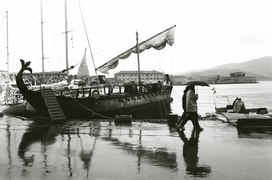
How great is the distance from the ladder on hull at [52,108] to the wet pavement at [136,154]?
3078 millimetres

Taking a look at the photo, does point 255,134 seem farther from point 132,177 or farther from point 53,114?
point 53,114

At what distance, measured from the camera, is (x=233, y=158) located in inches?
271

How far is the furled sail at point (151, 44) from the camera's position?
27.9 m

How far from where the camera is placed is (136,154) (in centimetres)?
746

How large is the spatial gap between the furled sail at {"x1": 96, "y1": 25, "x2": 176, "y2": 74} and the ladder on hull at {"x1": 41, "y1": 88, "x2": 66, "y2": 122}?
12812 millimetres

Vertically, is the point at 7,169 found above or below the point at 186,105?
below

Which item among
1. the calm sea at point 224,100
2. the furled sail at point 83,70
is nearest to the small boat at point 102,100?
the calm sea at point 224,100

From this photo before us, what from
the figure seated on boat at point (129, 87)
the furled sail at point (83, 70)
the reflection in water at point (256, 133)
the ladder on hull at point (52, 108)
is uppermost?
the furled sail at point (83, 70)

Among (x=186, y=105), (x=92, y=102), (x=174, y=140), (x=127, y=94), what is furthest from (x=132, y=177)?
(x=127, y=94)

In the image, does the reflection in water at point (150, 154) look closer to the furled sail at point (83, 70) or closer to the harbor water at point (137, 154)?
the harbor water at point (137, 154)

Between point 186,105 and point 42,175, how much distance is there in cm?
648

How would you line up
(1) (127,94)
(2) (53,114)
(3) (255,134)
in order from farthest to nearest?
(1) (127,94)
(2) (53,114)
(3) (255,134)

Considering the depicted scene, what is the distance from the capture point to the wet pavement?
587 centimetres

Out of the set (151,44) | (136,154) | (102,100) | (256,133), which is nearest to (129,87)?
(102,100)
